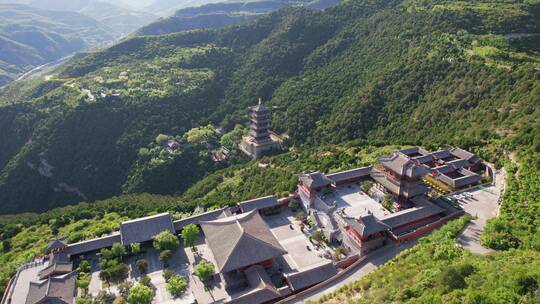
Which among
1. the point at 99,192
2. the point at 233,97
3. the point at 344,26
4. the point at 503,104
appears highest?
the point at 344,26

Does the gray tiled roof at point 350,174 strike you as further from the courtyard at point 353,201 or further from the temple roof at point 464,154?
the temple roof at point 464,154

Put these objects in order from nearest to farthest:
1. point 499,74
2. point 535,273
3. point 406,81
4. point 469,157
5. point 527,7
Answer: point 535,273 → point 469,157 → point 499,74 → point 406,81 → point 527,7

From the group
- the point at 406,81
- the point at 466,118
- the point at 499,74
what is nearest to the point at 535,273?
the point at 466,118

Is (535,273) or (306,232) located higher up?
(535,273)

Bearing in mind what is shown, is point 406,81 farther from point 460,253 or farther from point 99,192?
point 99,192

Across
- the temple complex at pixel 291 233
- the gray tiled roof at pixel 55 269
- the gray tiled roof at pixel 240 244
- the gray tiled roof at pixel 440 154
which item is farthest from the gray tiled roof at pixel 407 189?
the gray tiled roof at pixel 55 269

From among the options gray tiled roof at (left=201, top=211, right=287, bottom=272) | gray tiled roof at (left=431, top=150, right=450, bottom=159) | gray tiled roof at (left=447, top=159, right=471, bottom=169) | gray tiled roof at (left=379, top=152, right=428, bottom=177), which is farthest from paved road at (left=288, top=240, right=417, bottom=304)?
gray tiled roof at (left=431, top=150, right=450, bottom=159)
